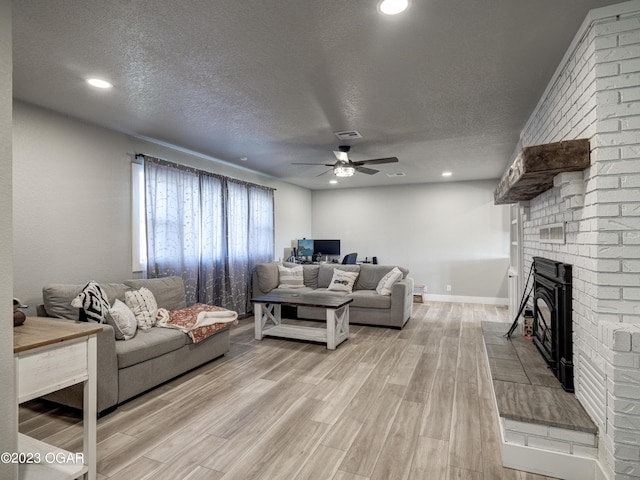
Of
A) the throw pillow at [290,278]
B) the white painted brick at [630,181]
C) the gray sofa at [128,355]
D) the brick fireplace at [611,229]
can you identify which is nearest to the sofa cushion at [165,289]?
the gray sofa at [128,355]

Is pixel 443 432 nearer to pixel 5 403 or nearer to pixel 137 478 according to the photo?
pixel 137 478

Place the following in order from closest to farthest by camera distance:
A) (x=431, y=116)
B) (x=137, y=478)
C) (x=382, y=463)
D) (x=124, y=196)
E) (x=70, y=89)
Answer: (x=137, y=478) → (x=382, y=463) → (x=70, y=89) → (x=431, y=116) → (x=124, y=196)

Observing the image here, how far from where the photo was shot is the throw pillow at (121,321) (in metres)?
2.84

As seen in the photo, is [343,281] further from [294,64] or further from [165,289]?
[294,64]

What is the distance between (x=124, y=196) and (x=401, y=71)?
10.8 feet

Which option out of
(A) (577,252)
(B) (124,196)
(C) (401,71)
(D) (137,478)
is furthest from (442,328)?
(B) (124,196)

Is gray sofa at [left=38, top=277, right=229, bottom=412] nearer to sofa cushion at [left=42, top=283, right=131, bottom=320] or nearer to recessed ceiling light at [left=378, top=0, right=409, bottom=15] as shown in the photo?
sofa cushion at [left=42, top=283, right=131, bottom=320]

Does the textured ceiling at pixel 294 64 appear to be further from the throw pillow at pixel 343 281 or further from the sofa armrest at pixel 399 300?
the throw pillow at pixel 343 281

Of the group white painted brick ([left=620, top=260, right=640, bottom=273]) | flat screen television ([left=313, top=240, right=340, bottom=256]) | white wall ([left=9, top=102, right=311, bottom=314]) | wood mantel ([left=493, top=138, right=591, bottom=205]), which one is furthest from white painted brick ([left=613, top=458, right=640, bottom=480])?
flat screen television ([left=313, top=240, right=340, bottom=256])

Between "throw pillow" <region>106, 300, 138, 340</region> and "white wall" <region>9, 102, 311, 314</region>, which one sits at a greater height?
"white wall" <region>9, 102, 311, 314</region>

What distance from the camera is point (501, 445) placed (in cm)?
211

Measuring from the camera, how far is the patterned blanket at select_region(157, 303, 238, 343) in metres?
3.34

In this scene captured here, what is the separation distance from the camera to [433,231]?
7.29 meters

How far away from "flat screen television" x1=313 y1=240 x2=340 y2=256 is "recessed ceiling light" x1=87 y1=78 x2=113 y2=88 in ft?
18.6
